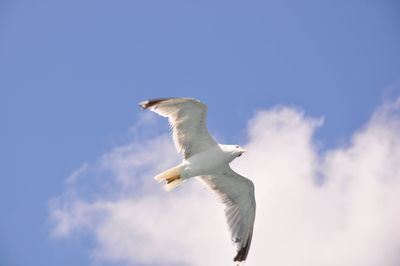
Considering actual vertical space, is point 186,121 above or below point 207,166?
above

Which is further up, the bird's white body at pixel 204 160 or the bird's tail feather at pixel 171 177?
the bird's white body at pixel 204 160

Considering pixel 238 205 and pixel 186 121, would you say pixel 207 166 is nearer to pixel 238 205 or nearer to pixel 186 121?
pixel 186 121

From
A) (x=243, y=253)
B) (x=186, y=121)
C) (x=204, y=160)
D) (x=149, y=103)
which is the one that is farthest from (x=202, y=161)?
(x=243, y=253)

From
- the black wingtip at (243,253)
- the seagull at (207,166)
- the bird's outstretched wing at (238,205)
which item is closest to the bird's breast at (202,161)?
the seagull at (207,166)

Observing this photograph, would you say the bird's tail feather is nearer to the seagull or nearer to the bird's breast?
the seagull

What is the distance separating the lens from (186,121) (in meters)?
14.4

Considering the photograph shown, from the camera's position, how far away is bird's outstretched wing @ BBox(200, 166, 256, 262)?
15.8 m

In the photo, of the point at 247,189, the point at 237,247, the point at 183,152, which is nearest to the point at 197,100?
the point at 183,152

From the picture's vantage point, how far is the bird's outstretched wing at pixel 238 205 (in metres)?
15.8

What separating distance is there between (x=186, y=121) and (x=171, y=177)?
146 cm

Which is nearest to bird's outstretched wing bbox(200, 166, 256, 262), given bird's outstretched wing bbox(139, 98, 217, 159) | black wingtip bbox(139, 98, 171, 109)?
bird's outstretched wing bbox(139, 98, 217, 159)

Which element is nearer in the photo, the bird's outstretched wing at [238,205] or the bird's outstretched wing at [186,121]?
the bird's outstretched wing at [186,121]

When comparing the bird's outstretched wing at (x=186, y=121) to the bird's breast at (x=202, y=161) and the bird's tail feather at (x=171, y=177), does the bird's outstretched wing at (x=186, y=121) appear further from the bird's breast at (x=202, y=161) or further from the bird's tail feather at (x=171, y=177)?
the bird's tail feather at (x=171, y=177)

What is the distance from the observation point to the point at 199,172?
15.1m
